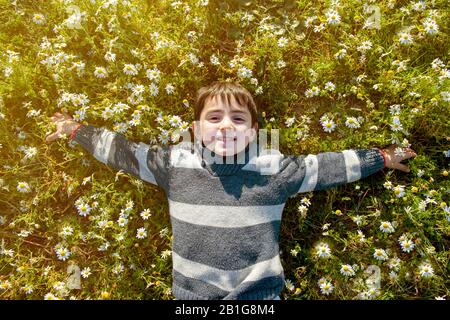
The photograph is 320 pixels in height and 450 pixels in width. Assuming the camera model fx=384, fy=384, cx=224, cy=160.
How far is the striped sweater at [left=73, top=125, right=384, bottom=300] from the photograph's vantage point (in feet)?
11.3

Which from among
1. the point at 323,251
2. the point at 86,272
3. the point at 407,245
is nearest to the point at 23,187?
the point at 86,272

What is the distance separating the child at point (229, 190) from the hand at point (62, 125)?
0.92 meters

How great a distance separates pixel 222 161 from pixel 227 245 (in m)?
0.76

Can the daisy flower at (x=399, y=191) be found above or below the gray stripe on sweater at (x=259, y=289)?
above

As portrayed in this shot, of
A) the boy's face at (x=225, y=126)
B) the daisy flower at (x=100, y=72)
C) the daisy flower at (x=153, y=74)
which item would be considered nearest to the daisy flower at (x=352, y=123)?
the boy's face at (x=225, y=126)

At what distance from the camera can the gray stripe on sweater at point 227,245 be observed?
11.2 feet

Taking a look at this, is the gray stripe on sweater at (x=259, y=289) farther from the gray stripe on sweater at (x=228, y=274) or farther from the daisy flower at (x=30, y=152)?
the daisy flower at (x=30, y=152)

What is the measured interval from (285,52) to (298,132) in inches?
39.3

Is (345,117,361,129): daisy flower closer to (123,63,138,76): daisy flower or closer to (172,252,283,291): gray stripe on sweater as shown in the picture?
(172,252,283,291): gray stripe on sweater

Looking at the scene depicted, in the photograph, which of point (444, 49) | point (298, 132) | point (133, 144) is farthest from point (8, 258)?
point (444, 49)

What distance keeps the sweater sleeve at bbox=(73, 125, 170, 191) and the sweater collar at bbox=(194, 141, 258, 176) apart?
1.29 feet

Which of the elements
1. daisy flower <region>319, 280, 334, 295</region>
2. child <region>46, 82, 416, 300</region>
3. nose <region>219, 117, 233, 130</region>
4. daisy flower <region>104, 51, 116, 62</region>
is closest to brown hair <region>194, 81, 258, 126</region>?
child <region>46, 82, 416, 300</region>
